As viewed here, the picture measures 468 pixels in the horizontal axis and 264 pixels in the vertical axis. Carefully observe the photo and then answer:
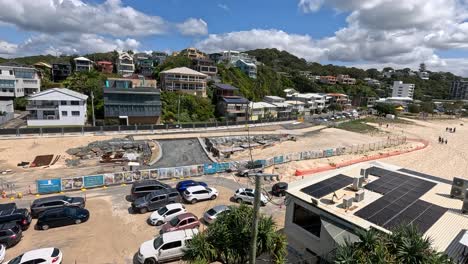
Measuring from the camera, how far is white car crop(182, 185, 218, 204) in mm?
24109

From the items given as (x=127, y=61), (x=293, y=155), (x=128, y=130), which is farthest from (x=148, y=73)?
(x=293, y=155)

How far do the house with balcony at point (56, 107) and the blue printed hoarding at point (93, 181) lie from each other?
94.8 feet

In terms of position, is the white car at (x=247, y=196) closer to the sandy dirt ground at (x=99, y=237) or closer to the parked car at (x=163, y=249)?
the sandy dirt ground at (x=99, y=237)

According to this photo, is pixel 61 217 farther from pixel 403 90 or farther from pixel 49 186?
pixel 403 90

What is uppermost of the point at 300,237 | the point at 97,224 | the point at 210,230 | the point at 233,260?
the point at 210,230

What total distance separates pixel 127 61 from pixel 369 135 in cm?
8013

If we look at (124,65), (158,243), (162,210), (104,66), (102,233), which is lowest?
(102,233)

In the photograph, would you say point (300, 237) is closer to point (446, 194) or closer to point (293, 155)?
point (446, 194)

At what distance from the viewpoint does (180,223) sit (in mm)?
18344

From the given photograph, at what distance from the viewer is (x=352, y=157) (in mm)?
41781

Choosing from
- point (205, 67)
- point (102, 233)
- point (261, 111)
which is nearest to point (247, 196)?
point (102, 233)

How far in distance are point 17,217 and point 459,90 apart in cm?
26019

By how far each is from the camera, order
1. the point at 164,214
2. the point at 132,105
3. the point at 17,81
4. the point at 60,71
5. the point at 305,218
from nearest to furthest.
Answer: the point at 305,218 < the point at 164,214 < the point at 132,105 < the point at 17,81 < the point at 60,71

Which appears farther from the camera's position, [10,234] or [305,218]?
[10,234]
